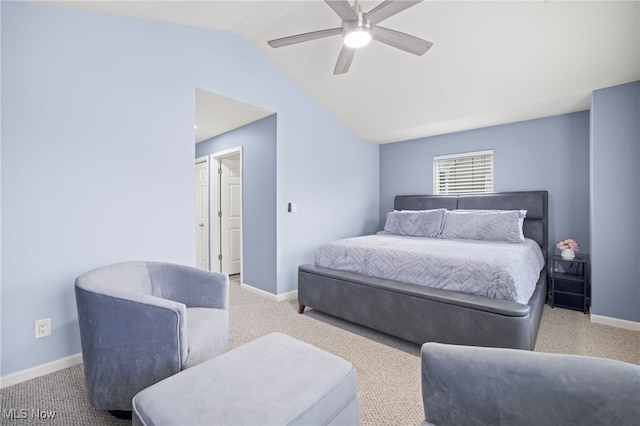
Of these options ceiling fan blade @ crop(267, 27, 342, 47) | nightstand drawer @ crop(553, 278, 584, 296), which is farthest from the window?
ceiling fan blade @ crop(267, 27, 342, 47)

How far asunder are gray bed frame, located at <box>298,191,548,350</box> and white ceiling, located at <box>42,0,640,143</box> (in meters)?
1.30

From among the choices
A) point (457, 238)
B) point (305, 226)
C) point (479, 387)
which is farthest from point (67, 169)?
point (457, 238)

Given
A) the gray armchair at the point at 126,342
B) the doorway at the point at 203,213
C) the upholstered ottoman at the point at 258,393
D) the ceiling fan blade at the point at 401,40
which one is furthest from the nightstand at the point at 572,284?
the doorway at the point at 203,213

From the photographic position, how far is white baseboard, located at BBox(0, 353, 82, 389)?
1900 mm

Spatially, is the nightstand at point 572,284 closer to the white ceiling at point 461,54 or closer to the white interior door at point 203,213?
the white ceiling at point 461,54

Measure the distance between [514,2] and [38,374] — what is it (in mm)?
4398

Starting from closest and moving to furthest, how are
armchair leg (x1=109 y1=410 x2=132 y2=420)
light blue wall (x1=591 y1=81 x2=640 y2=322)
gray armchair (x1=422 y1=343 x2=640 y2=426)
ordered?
gray armchair (x1=422 y1=343 x2=640 y2=426) → armchair leg (x1=109 y1=410 x2=132 y2=420) → light blue wall (x1=591 y1=81 x2=640 y2=322)

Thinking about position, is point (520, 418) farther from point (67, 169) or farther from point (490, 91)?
point (490, 91)

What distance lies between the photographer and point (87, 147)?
2.22 metres

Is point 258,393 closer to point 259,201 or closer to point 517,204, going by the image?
point 259,201

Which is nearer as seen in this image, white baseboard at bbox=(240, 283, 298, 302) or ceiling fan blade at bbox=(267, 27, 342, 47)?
ceiling fan blade at bbox=(267, 27, 342, 47)

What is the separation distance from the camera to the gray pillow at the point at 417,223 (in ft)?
12.3

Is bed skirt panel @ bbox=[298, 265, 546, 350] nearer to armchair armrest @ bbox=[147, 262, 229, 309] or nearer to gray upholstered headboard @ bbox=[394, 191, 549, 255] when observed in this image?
gray upholstered headboard @ bbox=[394, 191, 549, 255]

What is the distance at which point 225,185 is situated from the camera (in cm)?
486
